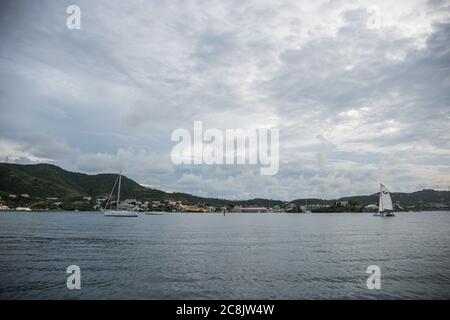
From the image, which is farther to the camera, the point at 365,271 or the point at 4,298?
the point at 365,271

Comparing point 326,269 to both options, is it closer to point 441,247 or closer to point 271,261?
point 271,261

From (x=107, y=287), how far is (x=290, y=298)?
1724cm

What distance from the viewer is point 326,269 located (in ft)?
141

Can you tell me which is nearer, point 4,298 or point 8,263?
point 4,298

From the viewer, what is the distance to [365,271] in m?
42.2

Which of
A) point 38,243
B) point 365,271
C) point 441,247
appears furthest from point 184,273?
point 441,247

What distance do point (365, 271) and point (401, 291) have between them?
879 centimetres

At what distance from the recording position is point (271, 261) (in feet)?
159
